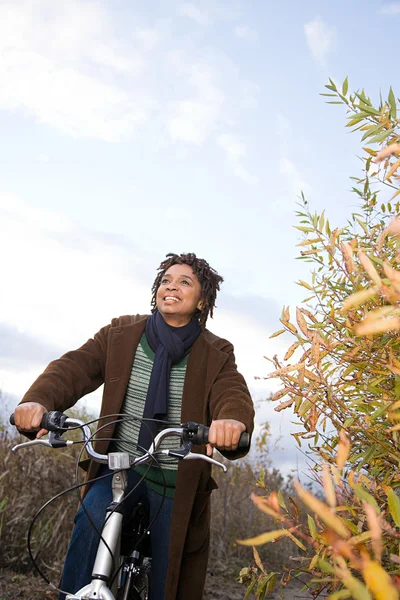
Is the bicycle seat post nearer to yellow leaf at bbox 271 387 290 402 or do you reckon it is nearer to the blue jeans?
the blue jeans

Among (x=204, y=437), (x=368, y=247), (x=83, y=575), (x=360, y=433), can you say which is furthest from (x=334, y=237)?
(x=83, y=575)

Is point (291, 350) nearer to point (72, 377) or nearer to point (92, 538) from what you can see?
point (92, 538)

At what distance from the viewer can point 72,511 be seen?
5.49 meters

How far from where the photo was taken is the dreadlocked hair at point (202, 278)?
141 inches

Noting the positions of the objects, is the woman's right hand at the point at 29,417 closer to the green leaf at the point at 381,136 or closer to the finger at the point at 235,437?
the finger at the point at 235,437

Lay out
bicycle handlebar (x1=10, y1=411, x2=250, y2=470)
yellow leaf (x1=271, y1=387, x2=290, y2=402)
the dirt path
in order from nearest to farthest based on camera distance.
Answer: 1. yellow leaf (x1=271, y1=387, x2=290, y2=402)
2. bicycle handlebar (x1=10, y1=411, x2=250, y2=470)
3. the dirt path

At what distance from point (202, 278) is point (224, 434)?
1414 millimetres

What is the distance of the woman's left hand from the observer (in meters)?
2.32

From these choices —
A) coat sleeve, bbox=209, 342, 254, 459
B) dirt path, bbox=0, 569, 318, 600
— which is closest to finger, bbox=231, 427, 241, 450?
coat sleeve, bbox=209, 342, 254, 459

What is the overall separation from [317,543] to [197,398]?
1665 mm

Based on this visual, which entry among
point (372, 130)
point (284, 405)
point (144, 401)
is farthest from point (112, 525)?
point (372, 130)

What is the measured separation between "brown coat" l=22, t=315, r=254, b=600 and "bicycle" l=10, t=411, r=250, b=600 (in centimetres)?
32

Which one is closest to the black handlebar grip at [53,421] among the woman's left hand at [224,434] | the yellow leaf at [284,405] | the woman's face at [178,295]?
the woman's left hand at [224,434]

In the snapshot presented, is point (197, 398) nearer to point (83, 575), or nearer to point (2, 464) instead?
point (83, 575)
